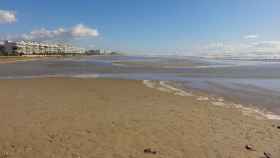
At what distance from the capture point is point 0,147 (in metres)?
5.20

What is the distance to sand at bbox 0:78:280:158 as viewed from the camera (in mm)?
5133

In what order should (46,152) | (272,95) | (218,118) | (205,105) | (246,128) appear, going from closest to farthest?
(46,152) → (246,128) → (218,118) → (205,105) → (272,95)

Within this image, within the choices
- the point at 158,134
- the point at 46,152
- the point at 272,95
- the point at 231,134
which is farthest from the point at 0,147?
the point at 272,95

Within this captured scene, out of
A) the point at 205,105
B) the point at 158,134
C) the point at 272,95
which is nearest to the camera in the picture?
the point at 158,134

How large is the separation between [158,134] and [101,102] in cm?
431

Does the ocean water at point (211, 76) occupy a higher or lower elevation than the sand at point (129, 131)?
lower

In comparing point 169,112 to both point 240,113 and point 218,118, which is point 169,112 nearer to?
point 218,118

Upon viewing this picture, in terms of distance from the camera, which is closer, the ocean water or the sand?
the sand

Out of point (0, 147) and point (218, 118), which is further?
point (218, 118)

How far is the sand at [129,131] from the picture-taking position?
5.13 metres

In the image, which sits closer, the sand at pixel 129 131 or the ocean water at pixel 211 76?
the sand at pixel 129 131

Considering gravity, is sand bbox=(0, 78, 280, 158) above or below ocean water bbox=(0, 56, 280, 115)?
above

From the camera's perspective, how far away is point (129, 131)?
639 cm

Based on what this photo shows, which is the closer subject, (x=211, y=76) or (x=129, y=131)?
(x=129, y=131)
